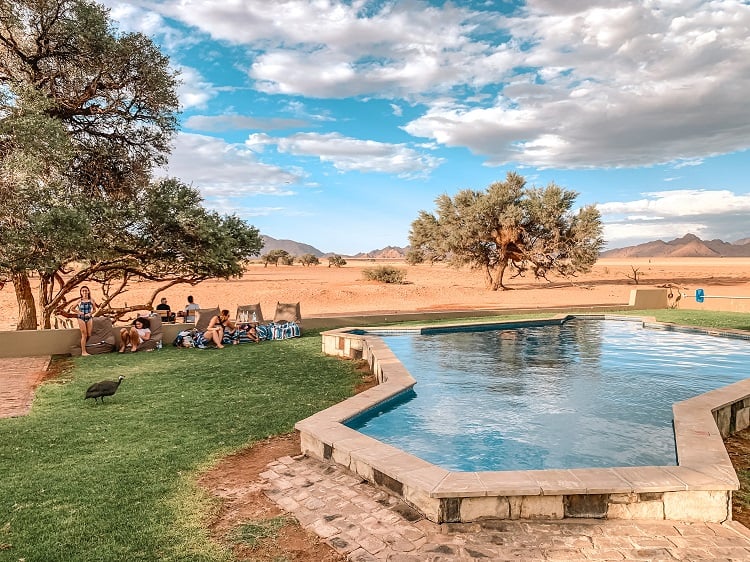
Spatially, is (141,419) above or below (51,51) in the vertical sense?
below

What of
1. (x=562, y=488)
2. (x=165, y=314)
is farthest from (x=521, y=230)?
(x=562, y=488)

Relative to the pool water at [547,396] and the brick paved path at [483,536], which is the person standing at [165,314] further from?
the brick paved path at [483,536]

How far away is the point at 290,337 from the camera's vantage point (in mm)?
16297

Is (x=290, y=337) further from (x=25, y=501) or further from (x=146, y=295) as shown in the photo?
(x=146, y=295)

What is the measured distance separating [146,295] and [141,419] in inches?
1164

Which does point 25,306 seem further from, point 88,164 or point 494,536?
point 494,536

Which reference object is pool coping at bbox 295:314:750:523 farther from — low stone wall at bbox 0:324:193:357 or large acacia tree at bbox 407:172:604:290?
large acacia tree at bbox 407:172:604:290

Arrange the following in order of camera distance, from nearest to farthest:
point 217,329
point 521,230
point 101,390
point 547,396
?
point 101,390, point 547,396, point 217,329, point 521,230

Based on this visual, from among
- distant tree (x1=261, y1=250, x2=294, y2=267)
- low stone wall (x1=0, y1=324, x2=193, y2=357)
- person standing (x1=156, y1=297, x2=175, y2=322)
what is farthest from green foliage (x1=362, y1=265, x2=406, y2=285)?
distant tree (x1=261, y1=250, x2=294, y2=267)

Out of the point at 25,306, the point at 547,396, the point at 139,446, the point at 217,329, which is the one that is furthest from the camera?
the point at 25,306

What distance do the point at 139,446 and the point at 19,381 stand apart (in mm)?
6190

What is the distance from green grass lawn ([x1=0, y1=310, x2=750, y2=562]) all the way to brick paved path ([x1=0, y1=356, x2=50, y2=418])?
29cm

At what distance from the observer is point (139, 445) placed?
21.3ft

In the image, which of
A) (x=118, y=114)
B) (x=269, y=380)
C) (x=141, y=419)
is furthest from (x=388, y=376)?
(x=118, y=114)
